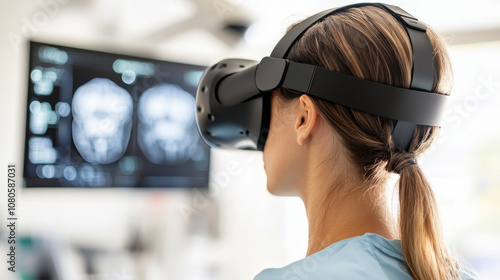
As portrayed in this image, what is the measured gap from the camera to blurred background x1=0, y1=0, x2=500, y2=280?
1740mm

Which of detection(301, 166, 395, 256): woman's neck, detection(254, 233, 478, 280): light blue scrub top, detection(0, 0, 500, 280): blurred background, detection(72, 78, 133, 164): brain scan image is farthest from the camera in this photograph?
detection(72, 78, 133, 164): brain scan image

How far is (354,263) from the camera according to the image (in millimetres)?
565

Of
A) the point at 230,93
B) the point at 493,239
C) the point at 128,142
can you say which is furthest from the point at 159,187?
the point at 493,239

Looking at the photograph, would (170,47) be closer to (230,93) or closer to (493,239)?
(230,93)

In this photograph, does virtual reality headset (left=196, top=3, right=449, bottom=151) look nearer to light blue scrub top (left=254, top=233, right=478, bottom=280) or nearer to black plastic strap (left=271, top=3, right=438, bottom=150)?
black plastic strap (left=271, top=3, right=438, bottom=150)

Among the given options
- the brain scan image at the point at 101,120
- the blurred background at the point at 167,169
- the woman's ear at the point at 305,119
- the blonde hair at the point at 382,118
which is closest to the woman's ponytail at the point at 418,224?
the blonde hair at the point at 382,118

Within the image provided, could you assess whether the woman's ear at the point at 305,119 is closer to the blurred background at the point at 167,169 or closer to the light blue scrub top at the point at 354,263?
the light blue scrub top at the point at 354,263

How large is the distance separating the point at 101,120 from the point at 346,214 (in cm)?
145

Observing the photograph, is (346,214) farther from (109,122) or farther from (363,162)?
(109,122)

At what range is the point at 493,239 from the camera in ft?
6.37

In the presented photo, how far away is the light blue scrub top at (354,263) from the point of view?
56 cm

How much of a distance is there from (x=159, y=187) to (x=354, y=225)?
151cm

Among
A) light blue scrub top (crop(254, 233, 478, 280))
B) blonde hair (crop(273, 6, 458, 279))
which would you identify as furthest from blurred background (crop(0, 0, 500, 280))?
light blue scrub top (crop(254, 233, 478, 280))

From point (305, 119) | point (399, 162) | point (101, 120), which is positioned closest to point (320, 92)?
point (305, 119)
